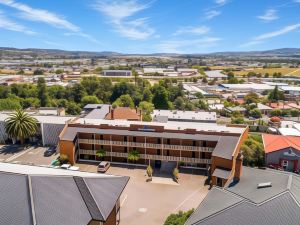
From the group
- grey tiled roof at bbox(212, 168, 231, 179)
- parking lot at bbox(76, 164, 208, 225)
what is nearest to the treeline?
parking lot at bbox(76, 164, 208, 225)

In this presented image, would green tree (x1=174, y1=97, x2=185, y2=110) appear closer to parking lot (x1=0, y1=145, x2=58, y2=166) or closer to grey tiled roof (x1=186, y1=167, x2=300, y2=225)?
parking lot (x1=0, y1=145, x2=58, y2=166)

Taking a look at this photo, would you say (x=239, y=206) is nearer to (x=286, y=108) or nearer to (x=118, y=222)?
(x=118, y=222)

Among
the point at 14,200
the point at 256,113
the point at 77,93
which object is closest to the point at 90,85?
the point at 77,93

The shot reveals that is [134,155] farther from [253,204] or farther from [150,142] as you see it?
[253,204]

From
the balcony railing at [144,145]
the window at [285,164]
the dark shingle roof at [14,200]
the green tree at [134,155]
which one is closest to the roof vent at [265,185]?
the balcony railing at [144,145]

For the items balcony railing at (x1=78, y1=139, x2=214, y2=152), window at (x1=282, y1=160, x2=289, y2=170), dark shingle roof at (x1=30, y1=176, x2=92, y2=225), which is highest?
dark shingle roof at (x1=30, y1=176, x2=92, y2=225)

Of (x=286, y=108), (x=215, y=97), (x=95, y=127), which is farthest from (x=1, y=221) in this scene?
(x=215, y=97)
